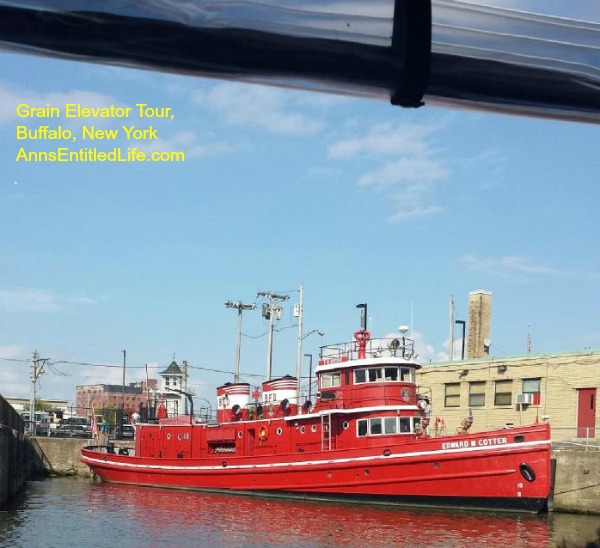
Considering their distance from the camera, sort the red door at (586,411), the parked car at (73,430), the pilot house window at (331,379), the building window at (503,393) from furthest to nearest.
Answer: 1. the parked car at (73,430)
2. the building window at (503,393)
3. the pilot house window at (331,379)
4. the red door at (586,411)

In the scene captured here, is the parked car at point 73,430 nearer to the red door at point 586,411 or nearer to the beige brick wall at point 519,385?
the beige brick wall at point 519,385

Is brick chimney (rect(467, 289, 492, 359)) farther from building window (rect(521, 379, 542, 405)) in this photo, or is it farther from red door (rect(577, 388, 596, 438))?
red door (rect(577, 388, 596, 438))

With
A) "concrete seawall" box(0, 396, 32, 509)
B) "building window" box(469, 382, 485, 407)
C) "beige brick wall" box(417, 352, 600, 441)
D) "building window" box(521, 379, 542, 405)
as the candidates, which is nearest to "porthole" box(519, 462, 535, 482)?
"beige brick wall" box(417, 352, 600, 441)

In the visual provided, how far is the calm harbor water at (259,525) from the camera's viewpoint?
974 inches

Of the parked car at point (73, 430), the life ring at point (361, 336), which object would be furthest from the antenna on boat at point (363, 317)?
the parked car at point (73, 430)

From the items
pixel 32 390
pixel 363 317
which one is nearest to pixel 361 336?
pixel 363 317

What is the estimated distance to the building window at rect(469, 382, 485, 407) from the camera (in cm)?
3934

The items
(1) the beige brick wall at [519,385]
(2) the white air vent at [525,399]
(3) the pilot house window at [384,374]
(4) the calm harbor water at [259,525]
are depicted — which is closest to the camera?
(4) the calm harbor water at [259,525]

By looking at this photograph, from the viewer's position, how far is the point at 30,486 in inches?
1693

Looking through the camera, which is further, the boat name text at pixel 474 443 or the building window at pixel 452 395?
the building window at pixel 452 395

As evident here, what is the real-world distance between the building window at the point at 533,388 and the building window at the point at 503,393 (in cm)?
84

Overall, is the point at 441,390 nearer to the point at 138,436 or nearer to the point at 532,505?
the point at 532,505

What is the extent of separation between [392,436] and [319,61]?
31746mm

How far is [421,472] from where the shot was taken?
31953 millimetres
